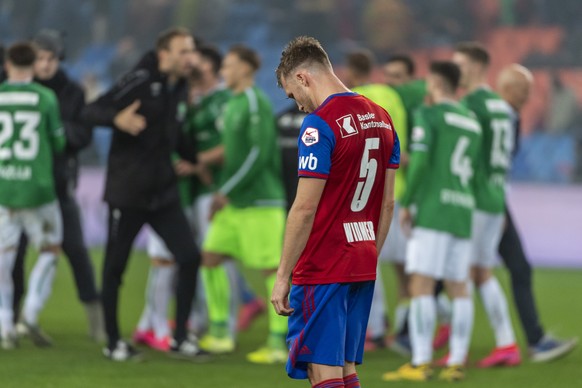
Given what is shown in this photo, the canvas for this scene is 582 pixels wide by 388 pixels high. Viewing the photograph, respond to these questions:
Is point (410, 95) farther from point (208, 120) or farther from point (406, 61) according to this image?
point (208, 120)

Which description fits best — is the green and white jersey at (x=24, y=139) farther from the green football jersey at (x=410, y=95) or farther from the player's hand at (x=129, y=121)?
the green football jersey at (x=410, y=95)

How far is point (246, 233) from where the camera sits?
856 cm

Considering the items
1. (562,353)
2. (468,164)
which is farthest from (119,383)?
(562,353)

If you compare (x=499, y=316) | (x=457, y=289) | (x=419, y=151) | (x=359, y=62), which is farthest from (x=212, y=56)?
(x=499, y=316)

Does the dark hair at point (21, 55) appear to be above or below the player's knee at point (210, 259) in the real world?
above

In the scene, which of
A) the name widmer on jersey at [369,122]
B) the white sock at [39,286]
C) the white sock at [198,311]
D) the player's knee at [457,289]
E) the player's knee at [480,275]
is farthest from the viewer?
the white sock at [198,311]

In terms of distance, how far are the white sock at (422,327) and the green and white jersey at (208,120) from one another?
2019 mm

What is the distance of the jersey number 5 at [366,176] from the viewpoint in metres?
5.06

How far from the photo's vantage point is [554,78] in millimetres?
15453

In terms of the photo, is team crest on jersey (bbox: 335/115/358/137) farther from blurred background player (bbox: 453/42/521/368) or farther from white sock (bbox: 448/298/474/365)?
blurred background player (bbox: 453/42/521/368)

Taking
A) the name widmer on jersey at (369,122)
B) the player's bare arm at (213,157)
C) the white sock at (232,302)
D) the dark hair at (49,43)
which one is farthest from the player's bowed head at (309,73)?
the dark hair at (49,43)

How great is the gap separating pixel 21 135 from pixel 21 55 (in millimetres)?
540

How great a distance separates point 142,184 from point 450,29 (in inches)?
342

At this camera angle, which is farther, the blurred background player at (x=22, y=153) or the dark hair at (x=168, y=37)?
the blurred background player at (x=22, y=153)
